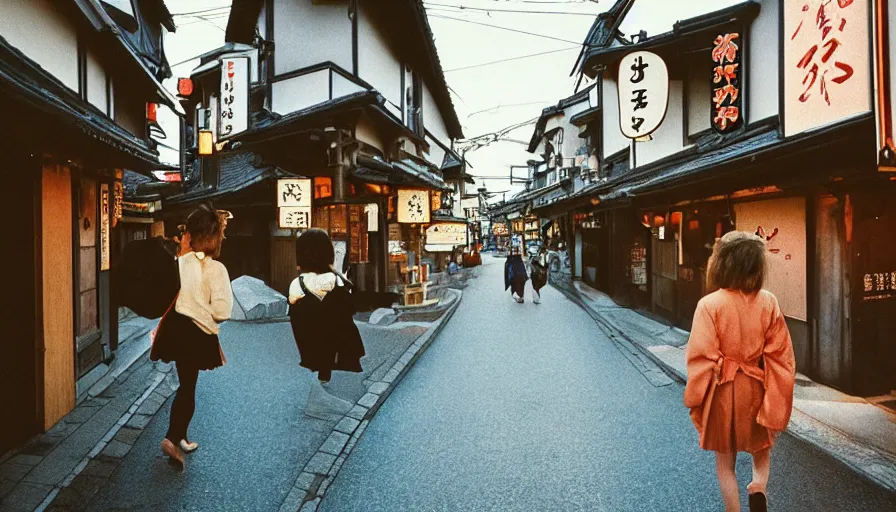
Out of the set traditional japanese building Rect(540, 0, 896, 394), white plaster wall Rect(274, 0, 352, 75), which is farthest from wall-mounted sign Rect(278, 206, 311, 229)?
traditional japanese building Rect(540, 0, 896, 394)

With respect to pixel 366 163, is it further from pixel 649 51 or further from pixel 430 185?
pixel 649 51

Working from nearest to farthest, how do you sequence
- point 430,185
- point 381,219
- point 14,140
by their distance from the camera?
point 14,140 → point 430,185 → point 381,219

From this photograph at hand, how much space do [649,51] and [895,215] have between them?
7.83m

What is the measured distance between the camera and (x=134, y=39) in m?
14.3

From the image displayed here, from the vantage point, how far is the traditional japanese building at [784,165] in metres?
6.62

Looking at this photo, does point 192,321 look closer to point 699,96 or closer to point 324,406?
point 324,406

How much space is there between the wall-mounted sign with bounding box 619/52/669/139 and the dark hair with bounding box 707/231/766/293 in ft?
37.0

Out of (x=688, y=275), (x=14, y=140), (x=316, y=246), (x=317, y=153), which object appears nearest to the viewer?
(x=14, y=140)

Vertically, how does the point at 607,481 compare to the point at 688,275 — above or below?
below

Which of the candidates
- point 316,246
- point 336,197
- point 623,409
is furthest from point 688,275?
point 316,246

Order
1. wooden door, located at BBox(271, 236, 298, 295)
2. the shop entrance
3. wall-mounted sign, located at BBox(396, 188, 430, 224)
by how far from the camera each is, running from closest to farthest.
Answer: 1. the shop entrance
2. wall-mounted sign, located at BBox(396, 188, 430, 224)
3. wooden door, located at BBox(271, 236, 298, 295)

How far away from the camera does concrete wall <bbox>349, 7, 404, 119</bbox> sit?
17.4 meters

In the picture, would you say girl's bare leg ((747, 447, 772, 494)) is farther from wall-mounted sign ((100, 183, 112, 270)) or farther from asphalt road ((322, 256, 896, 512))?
wall-mounted sign ((100, 183, 112, 270))

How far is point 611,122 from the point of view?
22031mm
